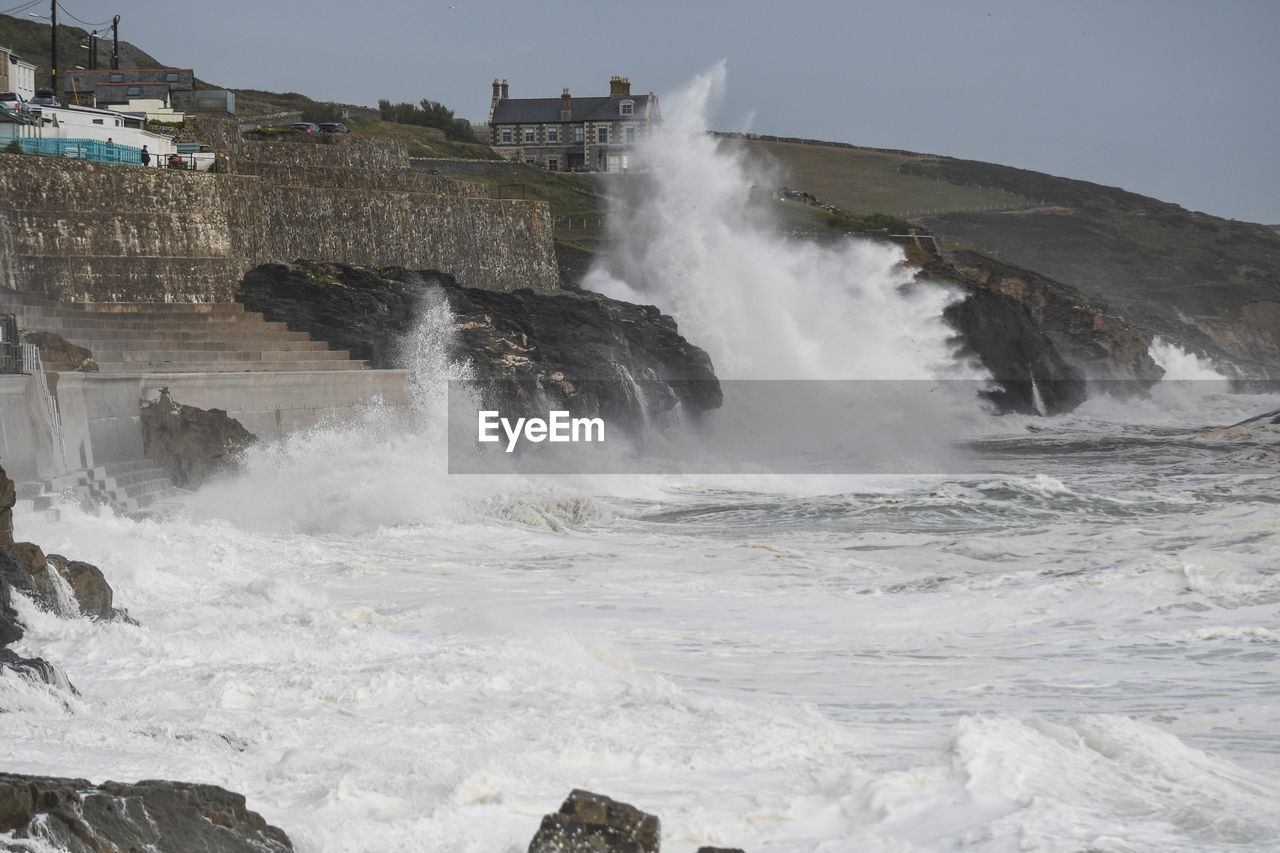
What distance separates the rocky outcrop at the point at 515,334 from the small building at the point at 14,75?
19377 mm

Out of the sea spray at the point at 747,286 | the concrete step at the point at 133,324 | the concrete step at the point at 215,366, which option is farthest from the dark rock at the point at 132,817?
the sea spray at the point at 747,286

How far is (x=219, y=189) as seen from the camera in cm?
2261

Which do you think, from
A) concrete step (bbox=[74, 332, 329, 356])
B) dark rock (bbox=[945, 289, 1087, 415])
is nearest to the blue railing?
concrete step (bbox=[74, 332, 329, 356])

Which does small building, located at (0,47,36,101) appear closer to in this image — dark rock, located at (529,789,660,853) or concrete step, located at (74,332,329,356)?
concrete step, located at (74,332,329,356)

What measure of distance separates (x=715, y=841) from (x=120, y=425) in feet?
40.3

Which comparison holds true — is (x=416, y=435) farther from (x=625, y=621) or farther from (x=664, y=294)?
(x=664, y=294)

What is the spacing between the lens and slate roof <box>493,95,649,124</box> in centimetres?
6197

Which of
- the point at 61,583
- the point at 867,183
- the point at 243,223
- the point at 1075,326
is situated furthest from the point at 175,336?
the point at 867,183

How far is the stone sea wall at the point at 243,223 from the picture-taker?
20594 mm

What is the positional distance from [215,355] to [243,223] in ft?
15.1

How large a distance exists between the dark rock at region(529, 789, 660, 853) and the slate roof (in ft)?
193

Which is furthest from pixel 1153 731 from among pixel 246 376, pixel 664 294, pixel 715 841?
pixel 664 294

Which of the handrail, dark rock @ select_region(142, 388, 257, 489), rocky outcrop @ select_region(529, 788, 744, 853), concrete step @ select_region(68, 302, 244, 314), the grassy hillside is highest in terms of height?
the grassy hillside

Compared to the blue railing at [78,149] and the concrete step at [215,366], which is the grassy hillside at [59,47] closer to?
the blue railing at [78,149]
